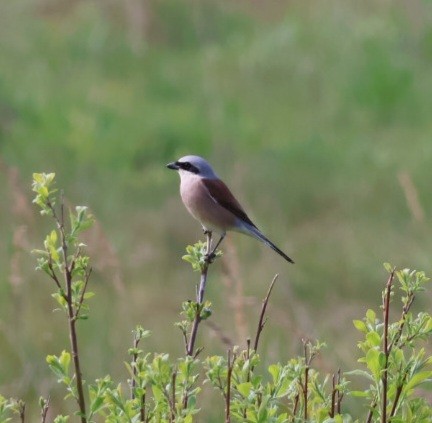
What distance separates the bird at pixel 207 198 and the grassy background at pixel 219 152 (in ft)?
0.62

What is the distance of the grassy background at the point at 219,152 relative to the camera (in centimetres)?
591

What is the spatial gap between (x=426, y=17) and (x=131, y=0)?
3.59 meters

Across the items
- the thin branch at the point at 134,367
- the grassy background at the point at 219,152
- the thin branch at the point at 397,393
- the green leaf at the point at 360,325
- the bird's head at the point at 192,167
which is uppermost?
the grassy background at the point at 219,152

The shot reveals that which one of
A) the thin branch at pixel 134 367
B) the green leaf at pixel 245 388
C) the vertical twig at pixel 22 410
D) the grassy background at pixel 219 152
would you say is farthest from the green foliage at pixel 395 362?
the grassy background at pixel 219 152

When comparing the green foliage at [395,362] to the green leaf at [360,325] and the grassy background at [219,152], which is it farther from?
the grassy background at [219,152]

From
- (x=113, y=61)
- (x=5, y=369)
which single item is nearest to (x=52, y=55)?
(x=113, y=61)

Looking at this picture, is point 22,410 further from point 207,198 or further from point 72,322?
point 207,198

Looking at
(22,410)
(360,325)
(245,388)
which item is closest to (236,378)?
(245,388)

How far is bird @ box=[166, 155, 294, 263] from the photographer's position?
3.60m

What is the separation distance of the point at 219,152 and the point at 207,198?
17.9ft

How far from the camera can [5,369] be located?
18.3 feet

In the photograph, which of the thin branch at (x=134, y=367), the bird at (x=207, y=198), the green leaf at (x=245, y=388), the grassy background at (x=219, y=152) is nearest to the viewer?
the green leaf at (x=245, y=388)

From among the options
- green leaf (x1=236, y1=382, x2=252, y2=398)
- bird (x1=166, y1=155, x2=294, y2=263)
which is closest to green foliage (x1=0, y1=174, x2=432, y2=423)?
green leaf (x1=236, y1=382, x2=252, y2=398)

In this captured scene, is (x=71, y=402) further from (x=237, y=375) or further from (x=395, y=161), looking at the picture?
(x=395, y=161)
